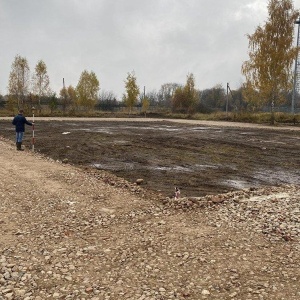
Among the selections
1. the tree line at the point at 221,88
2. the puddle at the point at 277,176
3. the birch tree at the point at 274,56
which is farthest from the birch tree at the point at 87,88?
the puddle at the point at 277,176

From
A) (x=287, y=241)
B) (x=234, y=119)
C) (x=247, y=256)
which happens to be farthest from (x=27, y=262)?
(x=234, y=119)

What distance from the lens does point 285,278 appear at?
14.9 feet

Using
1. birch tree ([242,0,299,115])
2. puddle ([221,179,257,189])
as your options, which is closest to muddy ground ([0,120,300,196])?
puddle ([221,179,257,189])

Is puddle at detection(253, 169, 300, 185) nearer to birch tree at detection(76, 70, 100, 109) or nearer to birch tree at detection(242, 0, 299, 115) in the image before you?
birch tree at detection(242, 0, 299, 115)

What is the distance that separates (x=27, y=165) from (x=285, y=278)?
956 cm

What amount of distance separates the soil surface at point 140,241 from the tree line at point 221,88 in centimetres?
2745

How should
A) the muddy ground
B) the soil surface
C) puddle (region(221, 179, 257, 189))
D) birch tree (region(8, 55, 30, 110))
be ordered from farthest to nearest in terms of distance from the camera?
birch tree (region(8, 55, 30, 110)), the muddy ground, puddle (region(221, 179, 257, 189)), the soil surface

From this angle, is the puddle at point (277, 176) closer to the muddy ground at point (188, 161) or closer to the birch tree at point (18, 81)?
the muddy ground at point (188, 161)

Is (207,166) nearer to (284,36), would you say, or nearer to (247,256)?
(247,256)

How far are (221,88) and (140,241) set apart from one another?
81.8 meters

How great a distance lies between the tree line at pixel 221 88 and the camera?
1364 inches

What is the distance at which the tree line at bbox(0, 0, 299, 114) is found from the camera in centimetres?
3466

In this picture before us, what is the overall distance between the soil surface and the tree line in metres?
27.4

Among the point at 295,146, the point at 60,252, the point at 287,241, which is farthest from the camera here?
the point at 295,146
